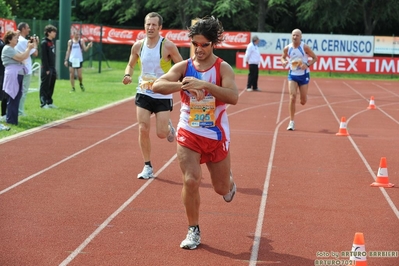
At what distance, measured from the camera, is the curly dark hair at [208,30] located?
6.75 m

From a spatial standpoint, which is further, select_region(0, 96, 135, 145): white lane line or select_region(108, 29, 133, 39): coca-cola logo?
select_region(108, 29, 133, 39): coca-cola logo

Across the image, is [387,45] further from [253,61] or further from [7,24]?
[7,24]

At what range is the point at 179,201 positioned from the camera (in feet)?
29.0

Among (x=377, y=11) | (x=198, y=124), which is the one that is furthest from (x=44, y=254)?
(x=377, y=11)

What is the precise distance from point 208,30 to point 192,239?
181 centimetres

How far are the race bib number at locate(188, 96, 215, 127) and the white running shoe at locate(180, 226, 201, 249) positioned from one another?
3.02ft

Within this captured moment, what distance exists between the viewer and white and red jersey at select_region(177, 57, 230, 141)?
268 inches

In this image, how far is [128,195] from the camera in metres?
9.11

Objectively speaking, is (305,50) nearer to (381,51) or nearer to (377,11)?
(381,51)

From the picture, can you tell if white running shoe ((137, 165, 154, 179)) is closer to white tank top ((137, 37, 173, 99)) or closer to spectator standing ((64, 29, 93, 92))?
white tank top ((137, 37, 173, 99))

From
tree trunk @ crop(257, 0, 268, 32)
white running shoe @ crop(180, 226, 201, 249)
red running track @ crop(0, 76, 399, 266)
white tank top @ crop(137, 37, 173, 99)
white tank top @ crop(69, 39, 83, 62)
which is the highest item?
tree trunk @ crop(257, 0, 268, 32)

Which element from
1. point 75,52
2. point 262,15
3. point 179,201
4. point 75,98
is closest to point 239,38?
point 262,15

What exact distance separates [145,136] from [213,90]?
3.72 metres

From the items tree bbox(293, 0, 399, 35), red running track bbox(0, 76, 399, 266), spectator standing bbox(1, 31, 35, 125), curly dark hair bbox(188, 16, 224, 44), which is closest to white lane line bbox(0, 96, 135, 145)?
red running track bbox(0, 76, 399, 266)
